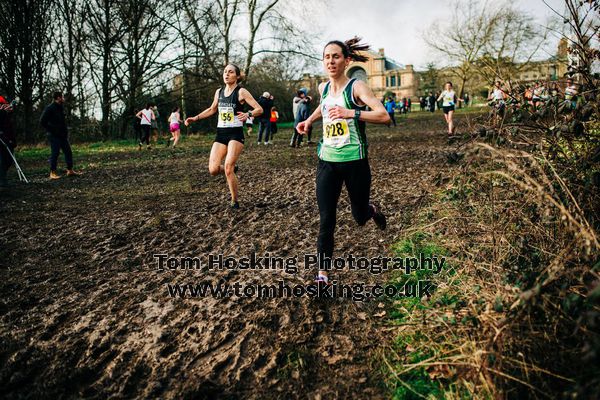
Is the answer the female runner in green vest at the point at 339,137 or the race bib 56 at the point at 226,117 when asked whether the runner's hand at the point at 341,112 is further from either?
the race bib 56 at the point at 226,117

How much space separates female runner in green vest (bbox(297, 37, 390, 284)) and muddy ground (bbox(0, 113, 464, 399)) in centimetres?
70

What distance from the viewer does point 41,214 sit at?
6.05 metres

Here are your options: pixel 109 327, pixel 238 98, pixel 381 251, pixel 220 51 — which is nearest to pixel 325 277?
pixel 381 251

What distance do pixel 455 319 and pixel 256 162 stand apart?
8731 millimetres

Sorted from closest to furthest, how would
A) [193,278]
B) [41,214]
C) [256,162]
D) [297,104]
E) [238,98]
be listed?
[193,278]
[238,98]
[41,214]
[256,162]
[297,104]

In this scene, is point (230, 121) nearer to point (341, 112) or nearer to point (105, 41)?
point (341, 112)

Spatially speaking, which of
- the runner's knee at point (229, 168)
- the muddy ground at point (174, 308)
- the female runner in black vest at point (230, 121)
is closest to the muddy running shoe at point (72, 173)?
the muddy ground at point (174, 308)

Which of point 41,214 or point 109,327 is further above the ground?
point 41,214

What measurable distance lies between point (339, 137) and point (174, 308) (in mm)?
1956

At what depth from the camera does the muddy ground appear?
2256mm

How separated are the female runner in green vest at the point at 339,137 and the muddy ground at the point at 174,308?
0.70 metres

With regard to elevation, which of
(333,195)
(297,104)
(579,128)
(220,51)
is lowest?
(333,195)

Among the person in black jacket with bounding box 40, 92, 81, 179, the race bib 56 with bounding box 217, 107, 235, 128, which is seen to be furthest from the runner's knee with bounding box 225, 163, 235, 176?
the person in black jacket with bounding box 40, 92, 81, 179

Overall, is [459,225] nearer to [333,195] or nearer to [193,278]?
[333,195]
